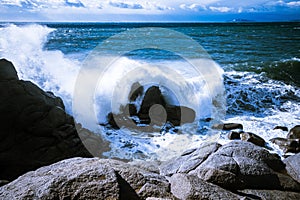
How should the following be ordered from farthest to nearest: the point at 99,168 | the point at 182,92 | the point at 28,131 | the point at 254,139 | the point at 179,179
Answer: the point at 182,92, the point at 254,139, the point at 28,131, the point at 179,179, the point at 99,168

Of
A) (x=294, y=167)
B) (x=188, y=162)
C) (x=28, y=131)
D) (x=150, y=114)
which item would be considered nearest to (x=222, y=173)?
(x=188, y=162)

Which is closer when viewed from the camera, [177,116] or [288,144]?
[288,144]

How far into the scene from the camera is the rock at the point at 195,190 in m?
2.30

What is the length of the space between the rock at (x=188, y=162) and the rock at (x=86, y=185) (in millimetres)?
847

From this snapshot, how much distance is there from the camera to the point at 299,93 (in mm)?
9844

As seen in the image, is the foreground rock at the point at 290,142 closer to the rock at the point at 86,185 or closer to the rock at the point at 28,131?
the rock at the point at 86,185

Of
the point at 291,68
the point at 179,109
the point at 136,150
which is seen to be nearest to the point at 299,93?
the point at 291,68

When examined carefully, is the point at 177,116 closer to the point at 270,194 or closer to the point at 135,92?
the point at 135,92

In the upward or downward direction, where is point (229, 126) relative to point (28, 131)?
downward

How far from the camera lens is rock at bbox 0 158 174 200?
6.49 feet

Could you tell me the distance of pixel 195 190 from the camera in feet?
7.66

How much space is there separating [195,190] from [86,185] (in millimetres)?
1060

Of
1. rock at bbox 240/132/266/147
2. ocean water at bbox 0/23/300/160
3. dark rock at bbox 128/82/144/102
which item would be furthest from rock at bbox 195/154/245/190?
dark rock at bbox 128/82/144/102

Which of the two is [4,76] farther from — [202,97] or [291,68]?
[291,68]
